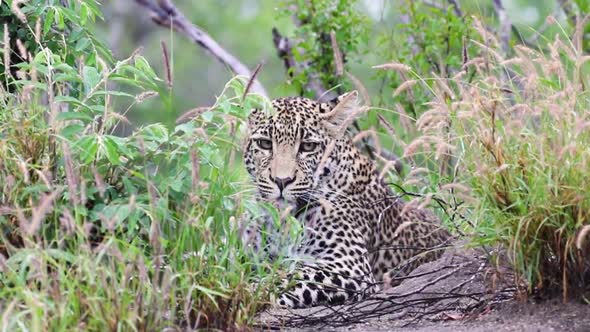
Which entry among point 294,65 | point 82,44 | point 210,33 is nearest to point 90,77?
point 82,44

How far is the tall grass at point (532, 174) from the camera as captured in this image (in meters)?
5.99

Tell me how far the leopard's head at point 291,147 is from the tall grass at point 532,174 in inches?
80.3

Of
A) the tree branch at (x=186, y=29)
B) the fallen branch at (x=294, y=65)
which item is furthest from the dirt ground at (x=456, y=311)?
the tree branch at (x=186, y=29)

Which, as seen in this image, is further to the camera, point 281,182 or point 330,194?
point 330,194

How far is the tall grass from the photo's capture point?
5.99 metres

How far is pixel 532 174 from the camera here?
6125mm

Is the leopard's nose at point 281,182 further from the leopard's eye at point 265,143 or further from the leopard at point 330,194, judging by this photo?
the leopard's eye at point 265,143

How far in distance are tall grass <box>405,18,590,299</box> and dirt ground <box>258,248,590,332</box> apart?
0.13 metres

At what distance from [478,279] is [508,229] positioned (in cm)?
95

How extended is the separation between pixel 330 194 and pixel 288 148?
18.4 inches

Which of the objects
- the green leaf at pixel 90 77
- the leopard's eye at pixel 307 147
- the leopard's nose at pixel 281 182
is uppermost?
the green leaf at pixel 90 77

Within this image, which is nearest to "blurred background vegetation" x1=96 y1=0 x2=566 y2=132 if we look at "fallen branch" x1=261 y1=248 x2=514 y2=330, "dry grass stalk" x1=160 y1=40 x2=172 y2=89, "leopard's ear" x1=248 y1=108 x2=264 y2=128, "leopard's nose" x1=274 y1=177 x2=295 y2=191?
"leopard's ear" x1=248 y1=108 x2=264 y2=128

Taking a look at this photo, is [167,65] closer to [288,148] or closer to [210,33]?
[288,148]

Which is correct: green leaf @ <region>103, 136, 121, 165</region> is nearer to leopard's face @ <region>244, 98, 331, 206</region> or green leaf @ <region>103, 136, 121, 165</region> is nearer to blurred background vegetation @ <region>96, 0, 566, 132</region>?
leopard's face @ <region>244, 98, 331, 206</region>
